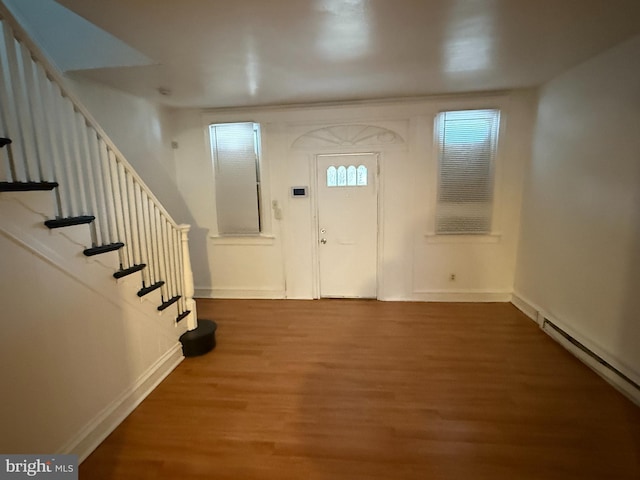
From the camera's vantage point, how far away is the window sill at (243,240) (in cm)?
423

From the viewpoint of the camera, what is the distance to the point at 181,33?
2045 millimetres

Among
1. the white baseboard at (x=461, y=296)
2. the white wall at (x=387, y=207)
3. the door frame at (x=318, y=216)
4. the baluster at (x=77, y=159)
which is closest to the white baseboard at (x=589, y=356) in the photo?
the white baseboard at (x=461, y=296)

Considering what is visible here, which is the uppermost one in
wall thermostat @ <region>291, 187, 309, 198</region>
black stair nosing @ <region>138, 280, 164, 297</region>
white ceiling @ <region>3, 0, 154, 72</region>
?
white ceiling @ <region>3, 0, 154, 72</region>

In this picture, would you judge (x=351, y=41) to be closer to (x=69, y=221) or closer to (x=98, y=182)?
(x=98, y=182)

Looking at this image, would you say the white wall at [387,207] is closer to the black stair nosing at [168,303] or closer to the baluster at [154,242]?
the black stair nosing at [168,303]

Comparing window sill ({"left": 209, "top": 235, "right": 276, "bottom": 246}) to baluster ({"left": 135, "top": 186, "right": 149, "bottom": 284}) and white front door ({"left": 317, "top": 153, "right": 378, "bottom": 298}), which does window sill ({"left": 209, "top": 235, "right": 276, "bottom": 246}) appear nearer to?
white front door ({"left": 317, "top": 153, "right": 378, "bottom": 298})

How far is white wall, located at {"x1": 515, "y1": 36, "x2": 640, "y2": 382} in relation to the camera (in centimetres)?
223

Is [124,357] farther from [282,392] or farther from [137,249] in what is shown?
[282,392]

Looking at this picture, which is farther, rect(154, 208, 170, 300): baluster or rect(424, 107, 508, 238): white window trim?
rect(424, 107, 508, 238): white window trim

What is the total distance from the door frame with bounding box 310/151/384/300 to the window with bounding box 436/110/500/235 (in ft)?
2.37

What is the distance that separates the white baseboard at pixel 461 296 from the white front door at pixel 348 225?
0.64 meters

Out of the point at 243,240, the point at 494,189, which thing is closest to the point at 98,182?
the point at 243,240

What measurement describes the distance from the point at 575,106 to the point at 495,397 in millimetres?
2662

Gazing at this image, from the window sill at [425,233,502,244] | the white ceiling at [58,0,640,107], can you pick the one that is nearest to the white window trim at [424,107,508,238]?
the window sill at [425,233,502,244]
